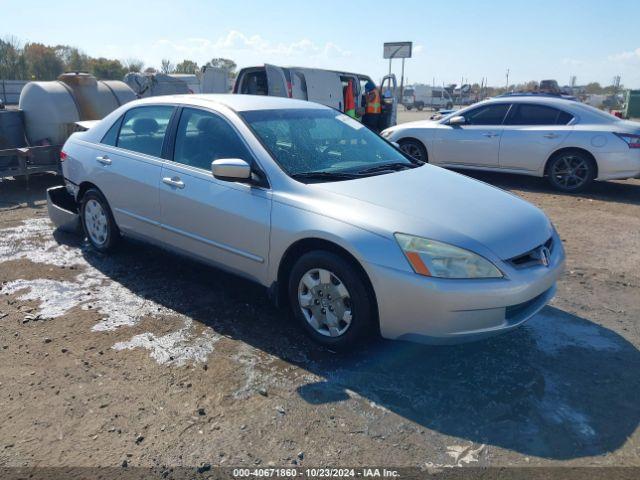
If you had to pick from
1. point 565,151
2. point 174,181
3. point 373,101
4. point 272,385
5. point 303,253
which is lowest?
point 272,385

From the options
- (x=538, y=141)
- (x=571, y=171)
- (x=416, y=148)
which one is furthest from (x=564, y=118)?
(x=416, y=148)

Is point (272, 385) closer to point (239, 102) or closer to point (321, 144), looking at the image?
point (321, 144)

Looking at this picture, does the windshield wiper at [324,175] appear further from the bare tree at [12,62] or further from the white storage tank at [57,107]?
the bare tree at [12,62]

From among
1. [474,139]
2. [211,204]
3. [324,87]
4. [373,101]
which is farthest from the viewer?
[373,101]

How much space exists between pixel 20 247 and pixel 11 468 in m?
3.80

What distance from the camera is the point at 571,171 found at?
8547 mm

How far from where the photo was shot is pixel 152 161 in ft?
14.7

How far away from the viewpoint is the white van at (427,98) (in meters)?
50.4

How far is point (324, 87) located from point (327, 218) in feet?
31.1

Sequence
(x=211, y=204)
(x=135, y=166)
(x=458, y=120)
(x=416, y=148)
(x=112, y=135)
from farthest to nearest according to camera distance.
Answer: (x=416, y=148) < (x=458, y=120) < (x=112, y=135) < (x=135, y=166) < (x=211, y=204)

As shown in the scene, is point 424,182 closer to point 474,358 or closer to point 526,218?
point 526,218

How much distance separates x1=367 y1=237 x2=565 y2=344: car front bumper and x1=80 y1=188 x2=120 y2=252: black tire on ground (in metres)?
3.07

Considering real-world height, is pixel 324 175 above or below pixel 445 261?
above

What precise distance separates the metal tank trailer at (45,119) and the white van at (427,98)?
44347 mm
